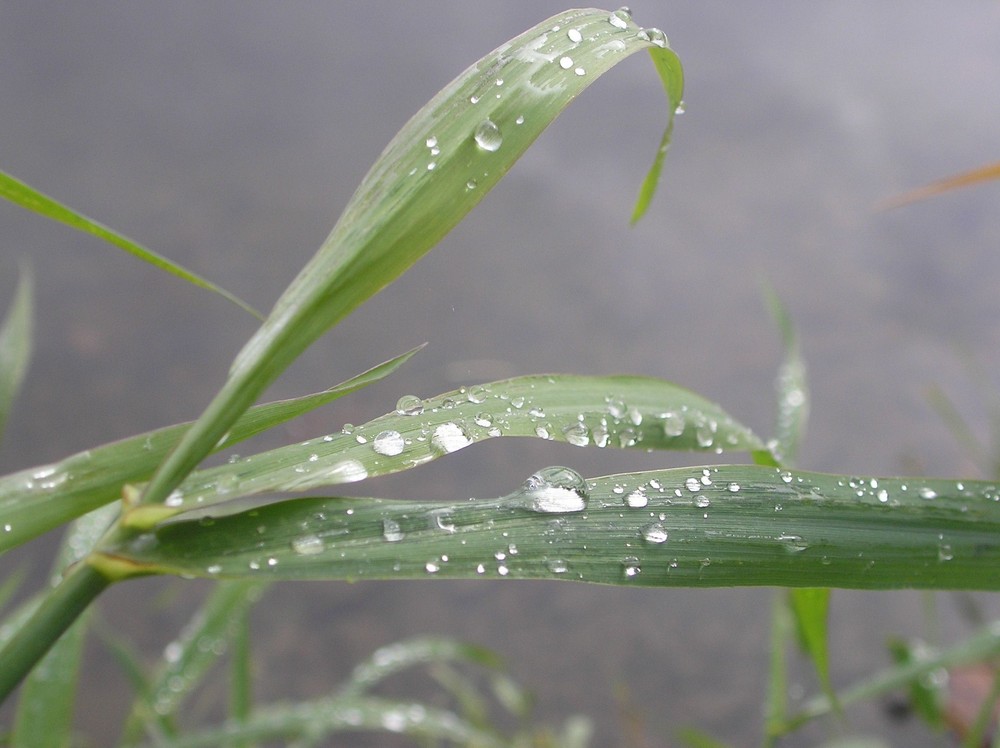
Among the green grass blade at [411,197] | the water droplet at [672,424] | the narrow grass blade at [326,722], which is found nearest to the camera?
the green grass blade at [411,197]

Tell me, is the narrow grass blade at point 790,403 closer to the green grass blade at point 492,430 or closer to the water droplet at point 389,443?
the green grass blade at point 492,430

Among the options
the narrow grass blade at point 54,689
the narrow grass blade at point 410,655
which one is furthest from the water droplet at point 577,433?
the narrow grass blade at point 410,655

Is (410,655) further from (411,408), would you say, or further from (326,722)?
(411,408)

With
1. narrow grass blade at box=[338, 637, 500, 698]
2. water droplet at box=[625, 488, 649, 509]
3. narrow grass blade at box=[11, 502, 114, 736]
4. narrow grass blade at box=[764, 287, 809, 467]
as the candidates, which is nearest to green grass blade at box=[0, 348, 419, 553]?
water droplet at box=[625, 488, 649, 509]

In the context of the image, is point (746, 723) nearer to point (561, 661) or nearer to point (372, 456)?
point (561, 661)

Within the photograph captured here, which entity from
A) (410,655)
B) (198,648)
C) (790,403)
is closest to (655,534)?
(790,403)
